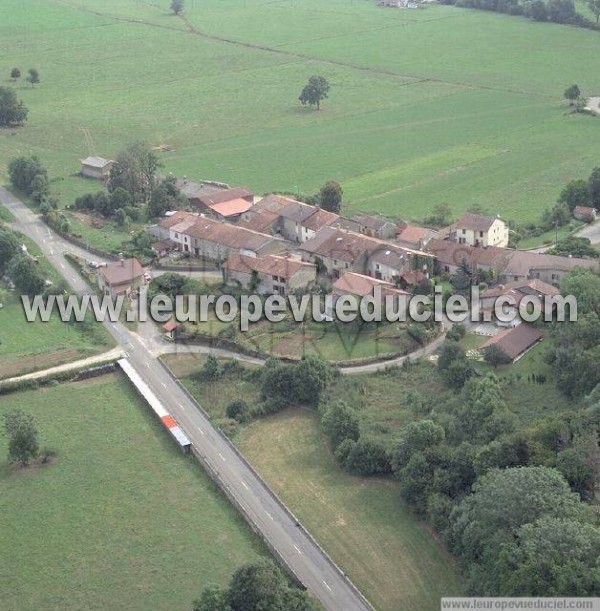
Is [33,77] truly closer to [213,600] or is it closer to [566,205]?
[566,205]

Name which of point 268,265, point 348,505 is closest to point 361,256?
point 268,265

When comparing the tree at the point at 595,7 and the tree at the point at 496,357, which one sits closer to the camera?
the tree at the point at 496,357

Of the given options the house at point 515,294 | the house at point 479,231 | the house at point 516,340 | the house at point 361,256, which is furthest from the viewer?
the house at point 479,231

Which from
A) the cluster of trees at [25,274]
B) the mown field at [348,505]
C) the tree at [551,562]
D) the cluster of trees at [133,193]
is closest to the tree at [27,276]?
the cluster of trees at [25,274]

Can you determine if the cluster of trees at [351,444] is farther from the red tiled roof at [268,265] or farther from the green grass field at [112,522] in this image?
the red tiled roof at [268,265]

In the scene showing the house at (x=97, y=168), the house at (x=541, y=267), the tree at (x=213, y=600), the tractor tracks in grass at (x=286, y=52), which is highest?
the tractor tracks in grass at (x=286, y=52)

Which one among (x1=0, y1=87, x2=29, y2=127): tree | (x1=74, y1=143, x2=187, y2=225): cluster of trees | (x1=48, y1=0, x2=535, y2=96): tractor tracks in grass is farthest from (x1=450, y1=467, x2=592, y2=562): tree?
(x1=48, y1=0, x2=535, y2=96): tractor tracks in grass

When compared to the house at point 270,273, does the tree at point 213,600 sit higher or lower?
lower
